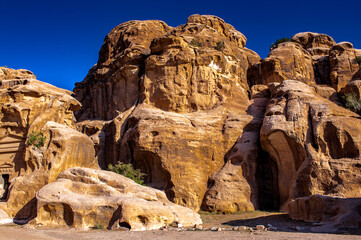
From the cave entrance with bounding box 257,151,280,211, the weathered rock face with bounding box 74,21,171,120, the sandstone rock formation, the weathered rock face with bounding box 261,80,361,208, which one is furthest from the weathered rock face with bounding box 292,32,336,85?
the sandstone rock formation

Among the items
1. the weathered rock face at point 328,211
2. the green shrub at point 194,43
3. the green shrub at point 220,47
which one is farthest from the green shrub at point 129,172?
the green shrub at point 220,47

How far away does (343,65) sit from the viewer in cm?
3725

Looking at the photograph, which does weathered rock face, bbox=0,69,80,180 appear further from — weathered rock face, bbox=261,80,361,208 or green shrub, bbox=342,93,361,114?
green shrub, bbox=342,93,361,114

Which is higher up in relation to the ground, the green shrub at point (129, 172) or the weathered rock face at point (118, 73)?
the weathered rock face at point (118, 73)

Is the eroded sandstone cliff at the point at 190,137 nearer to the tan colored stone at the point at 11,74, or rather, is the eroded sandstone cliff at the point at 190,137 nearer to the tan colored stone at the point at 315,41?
the tan colored stone at the point at 11,74

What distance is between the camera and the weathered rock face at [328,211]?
15068 millimetres

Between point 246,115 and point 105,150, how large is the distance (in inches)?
542

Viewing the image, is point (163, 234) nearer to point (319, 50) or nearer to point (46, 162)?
point (46, 162)

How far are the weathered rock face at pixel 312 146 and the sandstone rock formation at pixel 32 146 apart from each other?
543 inches

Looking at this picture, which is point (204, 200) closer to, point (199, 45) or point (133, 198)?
point (133, 198)

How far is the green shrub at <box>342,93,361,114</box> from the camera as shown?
27962 mm

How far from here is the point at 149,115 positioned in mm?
28797

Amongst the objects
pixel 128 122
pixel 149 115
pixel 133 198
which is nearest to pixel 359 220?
pixel 133 198

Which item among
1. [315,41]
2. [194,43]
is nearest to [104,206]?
[194,43]
